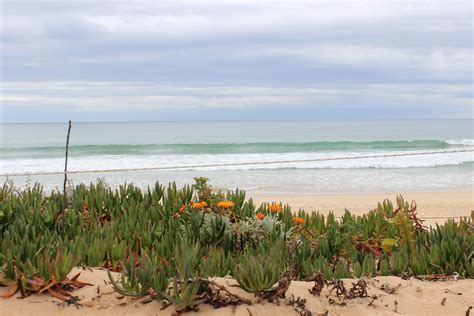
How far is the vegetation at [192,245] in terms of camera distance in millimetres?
3875

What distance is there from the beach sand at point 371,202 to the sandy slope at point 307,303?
6.89 meters

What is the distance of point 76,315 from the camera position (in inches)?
151

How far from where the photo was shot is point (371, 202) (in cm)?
1467

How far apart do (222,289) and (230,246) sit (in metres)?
1.25

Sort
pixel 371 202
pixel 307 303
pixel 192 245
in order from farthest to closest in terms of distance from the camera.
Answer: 1. pixel 371 202
2. pixel 192 245
3. pixel 307 303

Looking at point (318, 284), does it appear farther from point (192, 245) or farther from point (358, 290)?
point (192, 245)

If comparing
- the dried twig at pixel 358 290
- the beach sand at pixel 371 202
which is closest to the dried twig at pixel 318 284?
the dried twig at pixel 358 290

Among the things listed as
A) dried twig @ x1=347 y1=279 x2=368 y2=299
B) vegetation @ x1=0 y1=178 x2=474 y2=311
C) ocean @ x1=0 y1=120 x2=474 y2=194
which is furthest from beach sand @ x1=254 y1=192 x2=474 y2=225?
dried twig @ x1=347 y1=279 x2=368 y2=299

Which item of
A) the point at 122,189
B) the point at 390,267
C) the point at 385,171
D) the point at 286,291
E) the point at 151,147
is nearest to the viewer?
the point at 286,291

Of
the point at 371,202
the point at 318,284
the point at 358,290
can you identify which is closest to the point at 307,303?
the point at 318,284

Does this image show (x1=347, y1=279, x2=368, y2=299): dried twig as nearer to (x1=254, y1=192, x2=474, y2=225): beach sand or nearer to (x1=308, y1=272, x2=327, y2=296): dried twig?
(x1=308, y1=272, x2=327, y2=296): dried twig

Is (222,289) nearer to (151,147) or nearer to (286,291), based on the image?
(286,291)

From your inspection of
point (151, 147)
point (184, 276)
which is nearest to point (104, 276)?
point (184, 276)

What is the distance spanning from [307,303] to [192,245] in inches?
37.7
